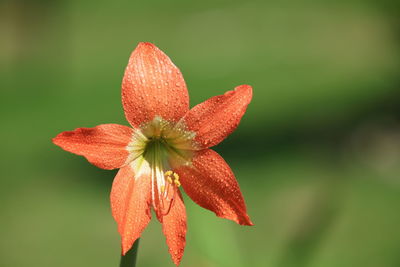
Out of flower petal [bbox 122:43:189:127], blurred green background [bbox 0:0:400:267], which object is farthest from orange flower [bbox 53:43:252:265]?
blurred green background [bbox 0:0:400:267]

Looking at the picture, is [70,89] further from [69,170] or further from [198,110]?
[198,110]

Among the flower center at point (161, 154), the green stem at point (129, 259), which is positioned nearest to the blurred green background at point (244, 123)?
the flower center at point (161, 154)

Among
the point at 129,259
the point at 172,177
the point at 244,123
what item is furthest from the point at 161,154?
the point at 244,123

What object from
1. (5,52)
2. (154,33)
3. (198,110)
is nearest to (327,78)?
(154,33)

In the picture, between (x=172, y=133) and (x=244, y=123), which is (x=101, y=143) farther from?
(x=244, y=123)

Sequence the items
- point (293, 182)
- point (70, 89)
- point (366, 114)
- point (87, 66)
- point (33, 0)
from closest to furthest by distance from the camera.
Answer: point (293, 182)
point (366, 114)
point (70, 89)
point (87, 66)
point (33, 0)

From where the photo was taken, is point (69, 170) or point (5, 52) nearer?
point (69, 170)

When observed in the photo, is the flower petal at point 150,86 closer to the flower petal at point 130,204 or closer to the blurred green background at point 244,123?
the flower petal at point 130,204

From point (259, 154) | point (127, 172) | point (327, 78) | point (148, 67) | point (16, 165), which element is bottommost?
point (16, 165)
